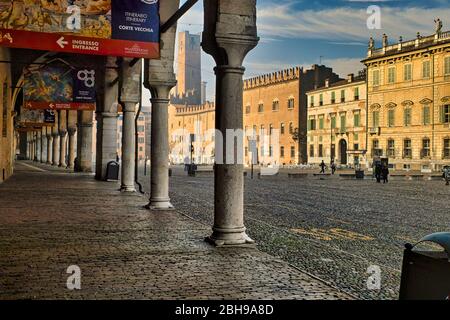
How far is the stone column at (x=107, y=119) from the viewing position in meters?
24.2

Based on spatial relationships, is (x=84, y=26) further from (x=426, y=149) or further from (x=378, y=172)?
(x=426, y=149)

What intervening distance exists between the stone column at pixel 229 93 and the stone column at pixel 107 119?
16.6 m

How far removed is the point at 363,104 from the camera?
201 ft

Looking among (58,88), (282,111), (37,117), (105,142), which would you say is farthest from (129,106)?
(282,111)

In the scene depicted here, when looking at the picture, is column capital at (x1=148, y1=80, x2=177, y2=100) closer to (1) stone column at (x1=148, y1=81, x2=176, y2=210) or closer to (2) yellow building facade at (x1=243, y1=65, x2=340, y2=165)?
(1) stone column at (x1=148, y1=81, x2=176, y2=210)

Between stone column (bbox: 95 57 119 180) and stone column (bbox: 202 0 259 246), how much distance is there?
1659cm

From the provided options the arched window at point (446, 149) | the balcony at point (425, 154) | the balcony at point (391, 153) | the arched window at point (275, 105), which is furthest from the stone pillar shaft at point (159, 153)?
the arched window at point (275, 105)

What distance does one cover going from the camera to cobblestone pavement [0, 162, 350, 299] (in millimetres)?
5070

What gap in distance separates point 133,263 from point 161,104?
6914 mm

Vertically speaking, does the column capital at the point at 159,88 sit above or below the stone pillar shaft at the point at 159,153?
above

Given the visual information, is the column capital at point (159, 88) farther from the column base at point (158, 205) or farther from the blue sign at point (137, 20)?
the column base at point (158, 205)

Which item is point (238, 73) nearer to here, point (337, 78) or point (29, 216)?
point (29, 216)

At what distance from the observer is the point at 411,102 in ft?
176
